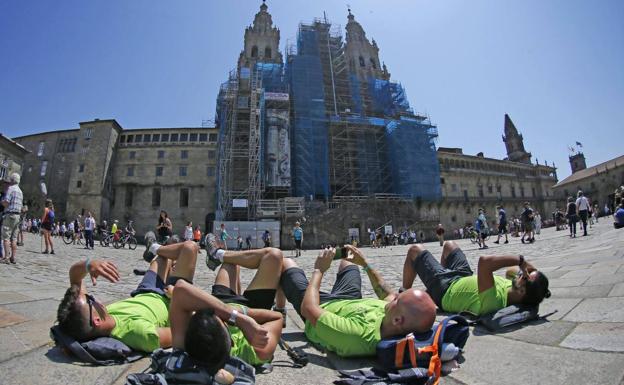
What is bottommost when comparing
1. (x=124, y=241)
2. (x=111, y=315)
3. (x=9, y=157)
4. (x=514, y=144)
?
(x=124, y=241)

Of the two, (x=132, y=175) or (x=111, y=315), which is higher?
(x=132, y=175)

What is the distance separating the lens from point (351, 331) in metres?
2.10

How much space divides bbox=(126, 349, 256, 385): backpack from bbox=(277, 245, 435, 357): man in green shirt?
0.68 metres

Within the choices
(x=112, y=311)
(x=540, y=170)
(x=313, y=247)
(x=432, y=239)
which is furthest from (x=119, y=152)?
(x=540, y=170)

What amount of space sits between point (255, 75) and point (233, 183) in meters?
11.0

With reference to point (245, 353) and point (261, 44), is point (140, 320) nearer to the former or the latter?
point (245, 353)

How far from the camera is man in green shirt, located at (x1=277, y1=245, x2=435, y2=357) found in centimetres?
195

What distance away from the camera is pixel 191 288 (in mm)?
1747

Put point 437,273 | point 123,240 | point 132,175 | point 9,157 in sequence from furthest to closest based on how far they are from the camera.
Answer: point 132,175, point 9,157, point 123,240, point 437,273

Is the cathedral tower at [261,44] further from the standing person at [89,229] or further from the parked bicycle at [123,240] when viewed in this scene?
the standing person at [89,229]

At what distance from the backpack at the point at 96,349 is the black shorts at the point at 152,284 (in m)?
0.70

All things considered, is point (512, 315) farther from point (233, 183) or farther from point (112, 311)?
point (233, 183)

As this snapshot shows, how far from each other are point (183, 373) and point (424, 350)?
133 centimetres

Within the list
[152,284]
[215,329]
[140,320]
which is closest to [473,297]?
[215,329]
